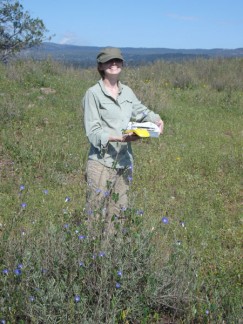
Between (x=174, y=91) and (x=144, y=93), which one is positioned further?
(x=174, y=91)

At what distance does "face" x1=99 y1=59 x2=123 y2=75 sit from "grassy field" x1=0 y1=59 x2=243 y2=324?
0.96 m

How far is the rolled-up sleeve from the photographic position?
318cm

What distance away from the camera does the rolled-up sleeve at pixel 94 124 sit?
3.18 meters

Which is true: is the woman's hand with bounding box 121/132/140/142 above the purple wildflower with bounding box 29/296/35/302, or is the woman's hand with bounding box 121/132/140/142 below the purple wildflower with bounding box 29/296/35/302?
above

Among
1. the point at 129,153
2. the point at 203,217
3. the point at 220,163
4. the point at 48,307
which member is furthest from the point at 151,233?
the point at 220,163

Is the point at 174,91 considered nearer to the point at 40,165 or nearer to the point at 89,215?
the point at 40,165

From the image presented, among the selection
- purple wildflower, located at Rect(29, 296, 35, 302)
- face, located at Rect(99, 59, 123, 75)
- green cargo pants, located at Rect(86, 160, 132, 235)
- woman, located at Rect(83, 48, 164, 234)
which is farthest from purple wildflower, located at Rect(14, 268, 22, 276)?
face, located at Rect(99, 59, 123, 75)

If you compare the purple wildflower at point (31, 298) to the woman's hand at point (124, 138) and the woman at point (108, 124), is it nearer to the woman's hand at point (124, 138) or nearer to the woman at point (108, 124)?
the woman at point (108, 124)

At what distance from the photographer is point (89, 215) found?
310 centimetres

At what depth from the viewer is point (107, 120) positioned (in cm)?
341

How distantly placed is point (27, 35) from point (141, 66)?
4924mm

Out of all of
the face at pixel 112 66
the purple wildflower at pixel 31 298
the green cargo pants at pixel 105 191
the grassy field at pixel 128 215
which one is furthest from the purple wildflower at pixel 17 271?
the face at pixel 112 66

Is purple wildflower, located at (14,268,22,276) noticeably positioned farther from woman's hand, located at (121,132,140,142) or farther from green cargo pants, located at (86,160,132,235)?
woman's hand, located at (121,132,140,142)

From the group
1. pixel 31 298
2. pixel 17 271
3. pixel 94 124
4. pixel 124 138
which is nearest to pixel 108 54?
pixel 94 124
